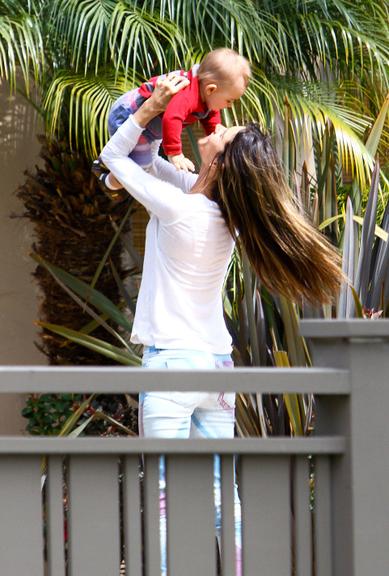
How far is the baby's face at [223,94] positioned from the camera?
3.56 metres

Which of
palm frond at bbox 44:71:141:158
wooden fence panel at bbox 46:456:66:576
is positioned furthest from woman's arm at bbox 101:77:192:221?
palm frond at bbox 44:71:141:158

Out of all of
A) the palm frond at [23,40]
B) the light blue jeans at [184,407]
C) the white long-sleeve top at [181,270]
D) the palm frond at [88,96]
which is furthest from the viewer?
the palm frond at [23,40]

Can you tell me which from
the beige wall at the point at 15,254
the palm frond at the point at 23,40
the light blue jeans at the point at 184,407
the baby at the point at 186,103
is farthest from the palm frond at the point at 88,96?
the light blue jeans at the point at 184,407

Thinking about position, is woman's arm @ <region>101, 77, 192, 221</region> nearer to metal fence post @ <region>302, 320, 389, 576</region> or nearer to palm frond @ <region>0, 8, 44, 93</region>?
metal fence post @ <region>302, 320, 389, 576</region>

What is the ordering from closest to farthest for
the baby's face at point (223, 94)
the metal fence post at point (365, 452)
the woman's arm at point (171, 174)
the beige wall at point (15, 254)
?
the metal fence post at point (365, 452) < the woman's arm at point (171, 174) < the baby's face at point (223, 94) < the beige wall at point (15, 254)

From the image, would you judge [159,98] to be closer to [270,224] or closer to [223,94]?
[223,94]

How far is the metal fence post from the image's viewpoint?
6.63 feet

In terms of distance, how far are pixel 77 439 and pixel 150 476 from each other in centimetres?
16

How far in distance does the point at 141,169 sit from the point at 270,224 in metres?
0.46

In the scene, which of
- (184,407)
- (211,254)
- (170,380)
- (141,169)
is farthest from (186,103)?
(170,380)

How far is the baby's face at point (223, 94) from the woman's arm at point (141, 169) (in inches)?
7.5

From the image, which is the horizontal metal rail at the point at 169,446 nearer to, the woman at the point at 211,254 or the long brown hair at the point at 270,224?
the woman at the point at 211,254

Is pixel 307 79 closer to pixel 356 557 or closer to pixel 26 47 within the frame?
pixel 26 47

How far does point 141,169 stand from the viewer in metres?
3.19
